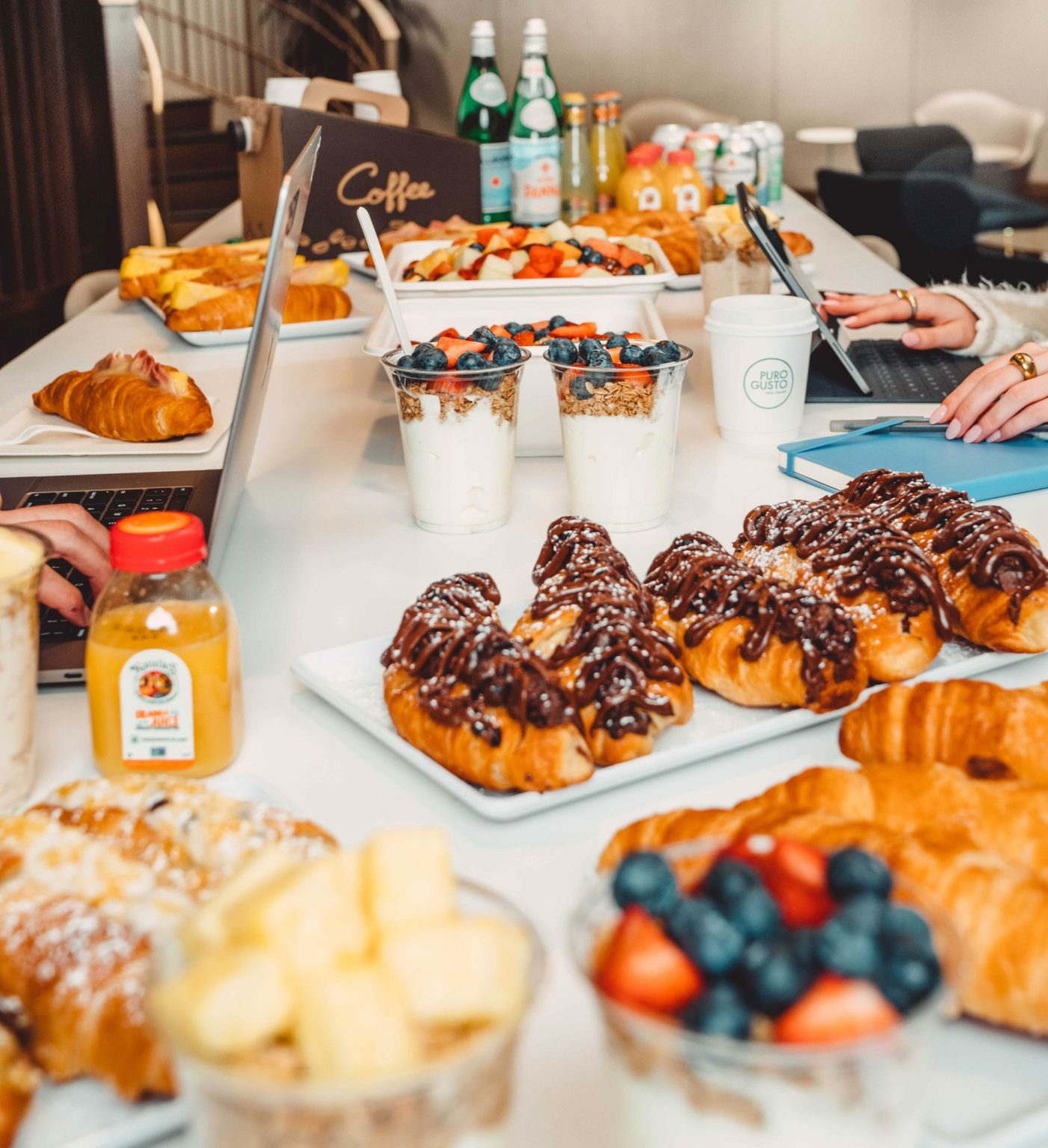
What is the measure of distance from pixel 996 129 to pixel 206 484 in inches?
248

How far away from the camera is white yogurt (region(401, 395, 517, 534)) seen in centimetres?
142

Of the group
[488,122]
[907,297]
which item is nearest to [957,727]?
[907,297]

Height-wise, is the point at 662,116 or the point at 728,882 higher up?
the point at 662,116

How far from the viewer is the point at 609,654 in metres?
0.97

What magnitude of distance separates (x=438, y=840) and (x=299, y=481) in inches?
47.9

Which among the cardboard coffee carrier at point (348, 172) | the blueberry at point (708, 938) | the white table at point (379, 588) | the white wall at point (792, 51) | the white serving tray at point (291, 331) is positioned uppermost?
the white wall at point (792, 51)

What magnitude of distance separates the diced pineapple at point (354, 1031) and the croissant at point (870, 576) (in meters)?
0.67

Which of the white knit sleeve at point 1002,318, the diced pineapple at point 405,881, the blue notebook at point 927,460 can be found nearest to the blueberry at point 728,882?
the diced pineapple at point 405,881

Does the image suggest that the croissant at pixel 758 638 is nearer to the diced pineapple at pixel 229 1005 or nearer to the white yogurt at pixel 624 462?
the white yogurt at pixel 624 462

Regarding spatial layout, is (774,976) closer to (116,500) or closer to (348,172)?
(116,500)

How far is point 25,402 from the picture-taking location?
6.86ft

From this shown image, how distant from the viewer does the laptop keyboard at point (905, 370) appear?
2012mm

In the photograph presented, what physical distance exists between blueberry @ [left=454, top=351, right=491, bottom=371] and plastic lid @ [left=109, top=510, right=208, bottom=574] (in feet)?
1.90

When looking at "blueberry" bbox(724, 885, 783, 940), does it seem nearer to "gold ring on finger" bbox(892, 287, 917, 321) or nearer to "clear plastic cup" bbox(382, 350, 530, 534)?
"clear plastic cup" bbox(382, 350, 530, 534)
